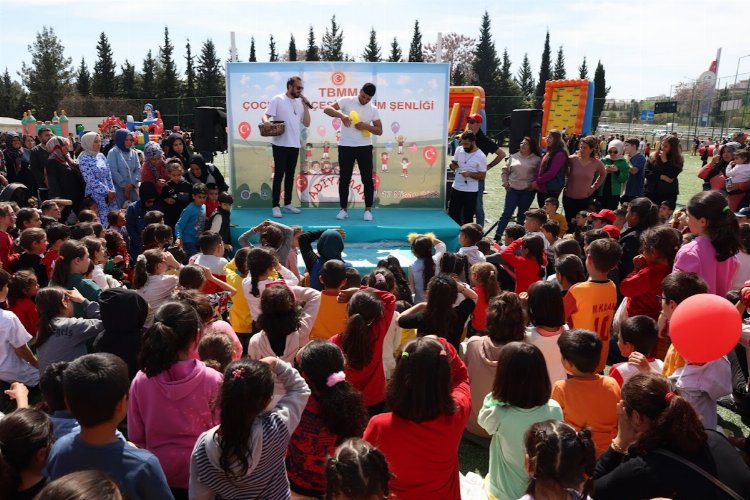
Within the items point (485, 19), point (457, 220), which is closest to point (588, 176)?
point (457, 220)

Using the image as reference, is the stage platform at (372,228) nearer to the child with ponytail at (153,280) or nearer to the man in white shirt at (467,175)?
the man in white shirt at (467,175)

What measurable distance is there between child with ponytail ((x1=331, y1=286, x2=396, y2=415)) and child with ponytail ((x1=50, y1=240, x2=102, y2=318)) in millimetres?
1784

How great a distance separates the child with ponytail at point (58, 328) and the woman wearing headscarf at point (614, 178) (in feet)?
20.9

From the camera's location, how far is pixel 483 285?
153 inches

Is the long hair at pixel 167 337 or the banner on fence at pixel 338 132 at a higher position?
the banner on fence at pixel 338 132

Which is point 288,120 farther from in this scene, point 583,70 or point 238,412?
point 583,70

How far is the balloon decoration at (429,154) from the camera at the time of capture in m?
8.27

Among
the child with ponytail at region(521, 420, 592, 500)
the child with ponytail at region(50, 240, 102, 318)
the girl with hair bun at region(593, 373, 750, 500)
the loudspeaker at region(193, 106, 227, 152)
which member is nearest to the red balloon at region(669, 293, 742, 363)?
the girl with hair bun at region(593, 373, 750, 500)

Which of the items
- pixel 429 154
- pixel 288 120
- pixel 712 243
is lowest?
pixel 712 243

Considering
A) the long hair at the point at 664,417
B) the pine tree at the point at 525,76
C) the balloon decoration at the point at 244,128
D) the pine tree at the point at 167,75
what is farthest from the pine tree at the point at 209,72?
the long hair at the point at 664,417

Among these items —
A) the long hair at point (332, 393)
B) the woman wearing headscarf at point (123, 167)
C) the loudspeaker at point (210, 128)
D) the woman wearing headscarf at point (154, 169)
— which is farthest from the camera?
the loudspeaker at point (210, 128)

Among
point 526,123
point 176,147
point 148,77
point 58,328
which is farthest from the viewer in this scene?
point 148,77

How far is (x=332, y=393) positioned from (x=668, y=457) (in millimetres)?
1176

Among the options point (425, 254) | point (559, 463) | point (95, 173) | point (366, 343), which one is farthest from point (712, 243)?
point (95, 173)
